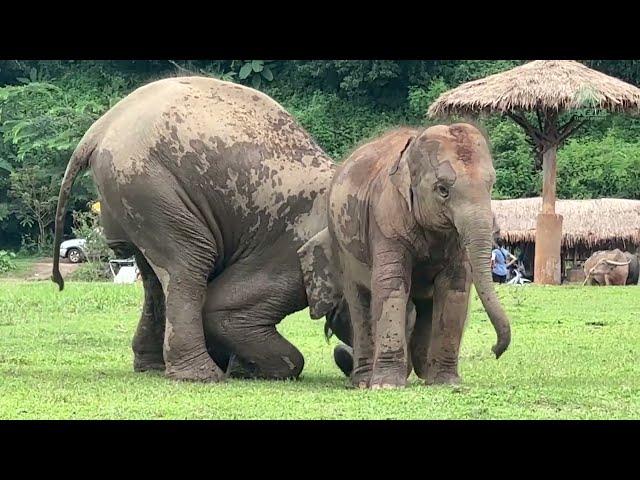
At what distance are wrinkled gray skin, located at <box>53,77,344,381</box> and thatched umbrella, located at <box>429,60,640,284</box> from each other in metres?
12.7

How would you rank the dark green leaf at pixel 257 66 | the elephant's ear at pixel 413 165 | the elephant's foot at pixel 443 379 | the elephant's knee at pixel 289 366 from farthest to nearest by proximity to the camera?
the dark green leaf at pixel 257 66 < the elephant's knee at pixel 289 366 < the elephant's foot at pixel 443 379 < the elephant's ear at pixel 413 165

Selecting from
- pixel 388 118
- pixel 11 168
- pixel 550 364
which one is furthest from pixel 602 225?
pixel 550 364

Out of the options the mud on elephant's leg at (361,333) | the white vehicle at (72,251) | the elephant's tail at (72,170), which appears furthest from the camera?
the white vehicle at (72,251)

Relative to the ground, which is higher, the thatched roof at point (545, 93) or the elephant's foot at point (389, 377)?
the thatched roof at point (545, 93)

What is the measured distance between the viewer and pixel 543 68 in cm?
2289

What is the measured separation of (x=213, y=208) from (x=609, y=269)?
48.8ft

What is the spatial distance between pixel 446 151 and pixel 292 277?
2.02m

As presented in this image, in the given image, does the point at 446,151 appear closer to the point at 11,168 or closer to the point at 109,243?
the point at 109,243

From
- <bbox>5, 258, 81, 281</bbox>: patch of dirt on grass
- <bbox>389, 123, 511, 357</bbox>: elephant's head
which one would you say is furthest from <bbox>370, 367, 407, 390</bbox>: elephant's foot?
<bbox>5, 258, 81, 281</bbox>: patch of dirt on grass

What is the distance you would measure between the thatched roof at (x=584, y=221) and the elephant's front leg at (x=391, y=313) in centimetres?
1797

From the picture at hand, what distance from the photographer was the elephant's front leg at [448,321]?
8.69 m

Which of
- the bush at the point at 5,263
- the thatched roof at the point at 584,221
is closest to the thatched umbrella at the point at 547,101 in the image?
the thatched roof at the point at 584,221

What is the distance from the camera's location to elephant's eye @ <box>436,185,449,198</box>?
8.21m

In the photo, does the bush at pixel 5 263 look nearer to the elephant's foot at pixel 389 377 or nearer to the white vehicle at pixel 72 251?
→ the white vehicle at pixel 72 251
